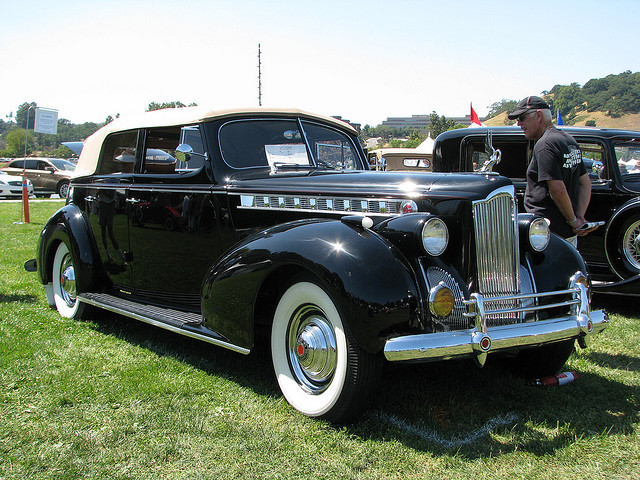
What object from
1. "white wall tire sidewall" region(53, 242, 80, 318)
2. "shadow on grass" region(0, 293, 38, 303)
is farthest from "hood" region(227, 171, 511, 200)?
"shadow on grass" region(0, 293, 38, 303)

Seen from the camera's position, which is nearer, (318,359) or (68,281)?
(318,359)

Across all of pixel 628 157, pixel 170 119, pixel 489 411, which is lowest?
pixel 489 411

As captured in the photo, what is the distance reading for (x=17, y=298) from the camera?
19.1ft

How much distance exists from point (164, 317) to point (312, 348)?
4.62ft

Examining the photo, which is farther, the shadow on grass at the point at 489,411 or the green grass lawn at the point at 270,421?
the shadow on grass at the point at 489,411

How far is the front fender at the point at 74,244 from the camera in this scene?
15.7 ft

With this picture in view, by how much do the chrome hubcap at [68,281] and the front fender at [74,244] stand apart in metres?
0.17

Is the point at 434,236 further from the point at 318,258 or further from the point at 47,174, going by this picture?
the point at 47,174

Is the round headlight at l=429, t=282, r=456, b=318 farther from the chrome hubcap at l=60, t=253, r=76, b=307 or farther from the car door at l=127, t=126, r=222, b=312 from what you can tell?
the chrome hubcap at l=60, t=253, r=76, b=307

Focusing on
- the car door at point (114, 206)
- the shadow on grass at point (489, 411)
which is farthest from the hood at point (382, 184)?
the car door at point (114, 206)

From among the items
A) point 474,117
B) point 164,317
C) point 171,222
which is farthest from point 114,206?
point 474,117

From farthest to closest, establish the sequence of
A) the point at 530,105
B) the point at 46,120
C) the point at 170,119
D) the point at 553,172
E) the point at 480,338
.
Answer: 1. the point at 46,120
2. the point at 170,119
3. the point at 530,105
4. the point at 553,172
5. the point at 480,338

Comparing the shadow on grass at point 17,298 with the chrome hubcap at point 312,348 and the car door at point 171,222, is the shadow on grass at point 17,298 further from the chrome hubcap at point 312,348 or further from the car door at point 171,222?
the chrome hubcap at point 312,348

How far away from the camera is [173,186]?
162 inches
